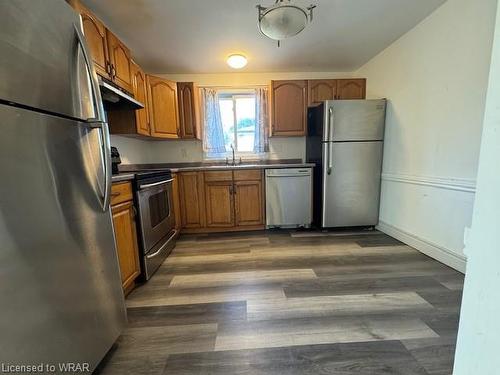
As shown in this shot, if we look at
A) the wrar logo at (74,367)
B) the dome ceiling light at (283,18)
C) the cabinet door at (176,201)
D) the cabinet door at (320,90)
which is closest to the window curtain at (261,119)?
the cabinet door at (320,90)

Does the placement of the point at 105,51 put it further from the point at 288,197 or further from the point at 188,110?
the point at 288,197

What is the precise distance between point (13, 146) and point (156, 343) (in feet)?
3.75

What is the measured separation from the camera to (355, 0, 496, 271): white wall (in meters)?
1.73

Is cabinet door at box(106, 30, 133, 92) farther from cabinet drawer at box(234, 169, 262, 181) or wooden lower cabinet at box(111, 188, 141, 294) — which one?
cabinet drawer at box(234, 169, 262, 181)

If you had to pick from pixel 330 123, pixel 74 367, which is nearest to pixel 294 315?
pixel 74 367

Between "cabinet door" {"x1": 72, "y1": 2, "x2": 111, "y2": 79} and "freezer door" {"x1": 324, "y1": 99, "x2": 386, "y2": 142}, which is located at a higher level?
"cabinet door" {"x1": 72, "y1": 2, "x2": 111, "y2": 79}

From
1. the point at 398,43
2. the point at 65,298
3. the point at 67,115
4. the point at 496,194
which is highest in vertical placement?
the point at 398,43

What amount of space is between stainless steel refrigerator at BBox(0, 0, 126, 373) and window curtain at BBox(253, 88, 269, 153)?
2.60 metres

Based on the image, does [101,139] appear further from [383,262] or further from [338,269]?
[383,262]

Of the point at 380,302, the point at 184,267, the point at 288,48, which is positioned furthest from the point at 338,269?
the point at 288,48

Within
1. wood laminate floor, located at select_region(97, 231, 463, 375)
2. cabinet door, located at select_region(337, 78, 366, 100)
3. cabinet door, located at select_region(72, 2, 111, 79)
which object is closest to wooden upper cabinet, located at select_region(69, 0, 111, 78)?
cabinet door, located at select_region(72, 2, 111, 79)

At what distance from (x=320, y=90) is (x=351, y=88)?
449mm

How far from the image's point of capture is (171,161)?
3510 mm

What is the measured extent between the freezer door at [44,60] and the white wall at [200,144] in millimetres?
2394
